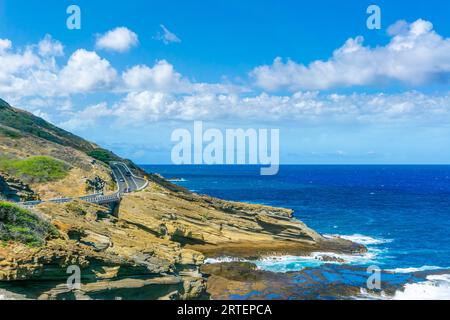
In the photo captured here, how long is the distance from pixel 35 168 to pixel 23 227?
3026 centimetres

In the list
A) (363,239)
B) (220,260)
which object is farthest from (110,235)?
(363,239)

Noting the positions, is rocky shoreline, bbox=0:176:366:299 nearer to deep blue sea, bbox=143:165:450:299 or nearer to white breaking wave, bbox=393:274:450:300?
deep blue sea, bbox=143:165:450:299

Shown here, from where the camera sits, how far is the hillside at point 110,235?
21.3 metres

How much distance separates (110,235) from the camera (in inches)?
1225

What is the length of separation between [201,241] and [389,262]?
21.1m

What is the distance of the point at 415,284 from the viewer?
37656 millimetres

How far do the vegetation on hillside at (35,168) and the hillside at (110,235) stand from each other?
115 mm

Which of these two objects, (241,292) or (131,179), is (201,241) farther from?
(131,179)

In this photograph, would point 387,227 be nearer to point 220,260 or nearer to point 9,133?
point 220,260
